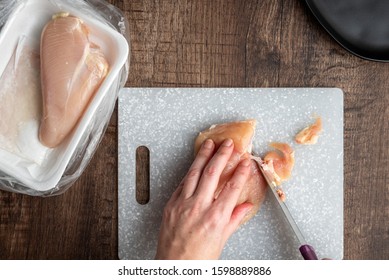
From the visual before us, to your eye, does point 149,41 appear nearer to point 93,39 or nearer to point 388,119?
point 93,39

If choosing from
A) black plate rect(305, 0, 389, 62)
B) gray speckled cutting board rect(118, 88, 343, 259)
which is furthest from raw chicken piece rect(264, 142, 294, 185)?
black plate rect(305, 0, 389, 62)

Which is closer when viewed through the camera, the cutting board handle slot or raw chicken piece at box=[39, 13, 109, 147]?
raw chicken piece at box=[39, 13, 109, 147]

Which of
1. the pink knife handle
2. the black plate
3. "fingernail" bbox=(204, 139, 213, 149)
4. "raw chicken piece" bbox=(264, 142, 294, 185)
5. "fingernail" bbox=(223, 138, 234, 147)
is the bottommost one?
the pink knife handle

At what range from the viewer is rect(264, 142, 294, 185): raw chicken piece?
877 mm

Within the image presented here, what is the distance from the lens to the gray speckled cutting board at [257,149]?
2.89 ft

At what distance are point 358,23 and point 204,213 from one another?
38cm

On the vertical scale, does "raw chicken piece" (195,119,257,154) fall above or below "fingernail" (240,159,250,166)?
Answer: above

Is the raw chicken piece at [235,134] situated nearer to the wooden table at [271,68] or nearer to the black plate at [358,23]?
the wooden table at [271,68]

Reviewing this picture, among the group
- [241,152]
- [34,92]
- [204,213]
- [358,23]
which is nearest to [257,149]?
[241,152]

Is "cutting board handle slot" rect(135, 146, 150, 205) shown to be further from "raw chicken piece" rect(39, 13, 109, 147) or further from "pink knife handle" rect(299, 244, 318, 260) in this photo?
"pink knife handle" rect(299, 244, 318, 260)

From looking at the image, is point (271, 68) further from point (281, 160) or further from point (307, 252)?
point (307, 252)

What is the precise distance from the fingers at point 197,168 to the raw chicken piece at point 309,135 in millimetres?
137

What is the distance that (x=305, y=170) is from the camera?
34.9 inches
